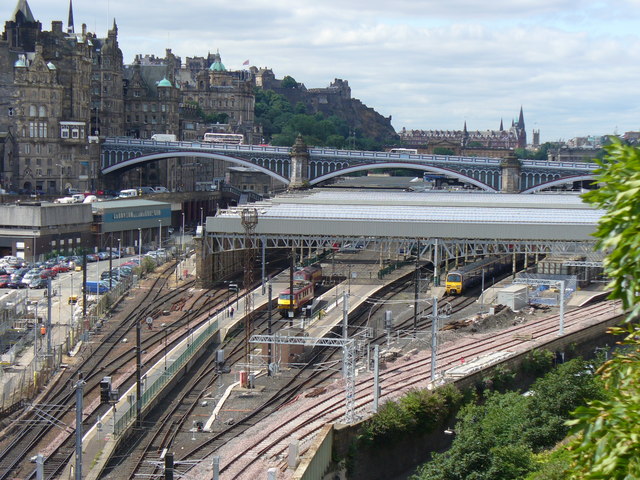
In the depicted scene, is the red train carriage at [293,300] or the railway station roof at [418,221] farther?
the railway station roof at [418,221]

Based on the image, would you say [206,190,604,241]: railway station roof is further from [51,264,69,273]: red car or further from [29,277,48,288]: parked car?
[51,264,69,273]: red car

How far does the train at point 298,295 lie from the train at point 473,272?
28.7ft

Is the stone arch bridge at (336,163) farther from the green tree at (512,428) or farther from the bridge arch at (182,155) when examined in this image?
the green tree at (512,428)

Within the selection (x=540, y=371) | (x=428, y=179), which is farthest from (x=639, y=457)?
(x=428, y=179)

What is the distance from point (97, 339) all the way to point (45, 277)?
63.1ft

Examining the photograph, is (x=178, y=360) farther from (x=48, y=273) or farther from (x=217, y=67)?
(x=217, y=67)

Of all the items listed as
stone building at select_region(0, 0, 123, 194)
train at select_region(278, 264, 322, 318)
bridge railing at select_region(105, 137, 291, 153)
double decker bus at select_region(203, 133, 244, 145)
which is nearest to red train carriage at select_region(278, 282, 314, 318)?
train at select_region(278, 264, 322, 318)

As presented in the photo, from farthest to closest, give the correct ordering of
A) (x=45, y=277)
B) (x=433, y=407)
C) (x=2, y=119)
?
(x=2, y=119)
(x=45, y=277)
(x=433, y=407)

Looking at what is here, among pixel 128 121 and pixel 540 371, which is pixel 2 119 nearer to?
pixel 128 121

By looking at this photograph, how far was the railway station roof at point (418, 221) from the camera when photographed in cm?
7219

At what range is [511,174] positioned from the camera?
118m

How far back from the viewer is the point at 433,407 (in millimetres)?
42969

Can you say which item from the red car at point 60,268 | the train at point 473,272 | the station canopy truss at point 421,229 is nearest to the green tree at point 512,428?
the train at point 473,272

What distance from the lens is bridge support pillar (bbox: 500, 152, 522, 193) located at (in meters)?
118
